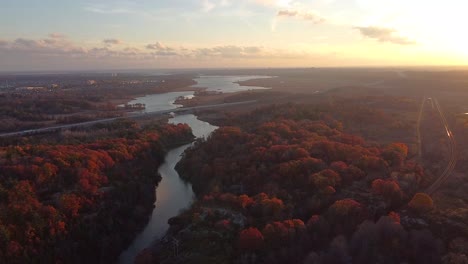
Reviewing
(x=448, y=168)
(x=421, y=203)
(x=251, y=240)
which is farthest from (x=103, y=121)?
(x=421, y=203)

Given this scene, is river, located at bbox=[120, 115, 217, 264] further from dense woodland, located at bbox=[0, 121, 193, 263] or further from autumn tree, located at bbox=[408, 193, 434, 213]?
autumn tree, located at bbox=[408, 193, 434, 213]

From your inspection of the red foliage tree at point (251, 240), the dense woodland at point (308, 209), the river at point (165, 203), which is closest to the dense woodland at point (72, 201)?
the river at point (165, 203)

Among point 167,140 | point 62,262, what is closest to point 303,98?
point 167,140

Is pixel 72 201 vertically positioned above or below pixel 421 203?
below

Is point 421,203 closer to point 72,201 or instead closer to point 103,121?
point 72,201

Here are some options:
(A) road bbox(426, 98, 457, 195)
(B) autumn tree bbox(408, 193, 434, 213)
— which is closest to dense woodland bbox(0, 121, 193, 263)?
(B) autumn tree bbox(408, 193, 434, 213)
